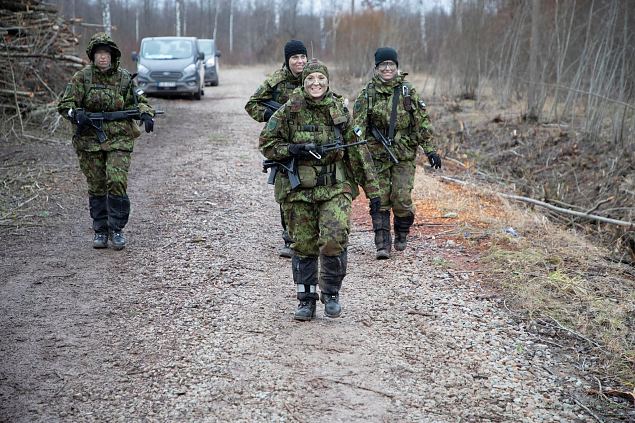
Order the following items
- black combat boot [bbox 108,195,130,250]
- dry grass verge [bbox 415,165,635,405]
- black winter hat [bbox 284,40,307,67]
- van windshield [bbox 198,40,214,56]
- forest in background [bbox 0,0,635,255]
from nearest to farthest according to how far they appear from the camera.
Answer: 1. dry grass verge [bbox 415,165,635,405]
2. black winter hat [bbox 284,40,307,67]
3. black combat boot [bbox 108,195,130,250]
4. forest in background [bbox 0,0,635,255]
5. van windshield [bbox 198,40,214,56]

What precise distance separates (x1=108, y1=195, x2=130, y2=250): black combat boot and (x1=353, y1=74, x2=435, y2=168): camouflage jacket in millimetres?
2445

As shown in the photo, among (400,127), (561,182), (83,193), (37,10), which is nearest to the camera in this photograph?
(400,127)

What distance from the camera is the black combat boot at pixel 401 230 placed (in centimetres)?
709

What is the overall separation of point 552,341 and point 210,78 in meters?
24.6

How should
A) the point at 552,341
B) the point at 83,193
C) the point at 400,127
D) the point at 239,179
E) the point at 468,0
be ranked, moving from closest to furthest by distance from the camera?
1. the point at 552,341
2. the point at 400,127
3. the point at 83,193
4. the point at 239,179
5. the point at 468,0

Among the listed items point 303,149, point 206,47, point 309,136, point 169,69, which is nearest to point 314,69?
point 309,136

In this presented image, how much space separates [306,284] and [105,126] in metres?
2.87

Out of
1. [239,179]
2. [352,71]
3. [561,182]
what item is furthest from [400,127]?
[352,71]

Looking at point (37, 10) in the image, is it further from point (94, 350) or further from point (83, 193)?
Answer: point (94, 350)

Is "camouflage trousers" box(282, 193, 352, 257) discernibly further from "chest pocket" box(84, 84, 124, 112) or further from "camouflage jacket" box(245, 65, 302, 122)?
"chest pocket" box(84, 84, 124, 112)

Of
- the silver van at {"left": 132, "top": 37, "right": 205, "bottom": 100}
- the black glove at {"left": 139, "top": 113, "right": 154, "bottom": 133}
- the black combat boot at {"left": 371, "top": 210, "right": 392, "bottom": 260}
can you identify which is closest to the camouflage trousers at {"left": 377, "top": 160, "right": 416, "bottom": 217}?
the black combat boot at {"left": 371, "top": 210, "right": 392, "bottom": 260}

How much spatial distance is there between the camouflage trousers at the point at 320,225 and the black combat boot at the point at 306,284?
0.06m

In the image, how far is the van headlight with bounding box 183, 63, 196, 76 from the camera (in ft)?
67.2

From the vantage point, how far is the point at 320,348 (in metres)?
→ 4.68
